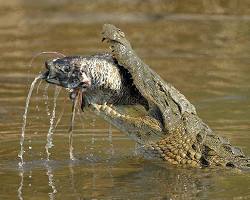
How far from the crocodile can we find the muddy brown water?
19cm

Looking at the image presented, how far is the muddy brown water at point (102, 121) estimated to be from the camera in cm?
803

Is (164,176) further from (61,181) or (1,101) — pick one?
(1,101)

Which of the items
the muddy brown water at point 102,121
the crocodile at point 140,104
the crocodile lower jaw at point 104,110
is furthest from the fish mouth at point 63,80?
the muddy brown water at point 102,121

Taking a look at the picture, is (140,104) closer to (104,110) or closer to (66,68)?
(104,110)

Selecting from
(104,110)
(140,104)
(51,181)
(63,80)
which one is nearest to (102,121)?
(51,181)

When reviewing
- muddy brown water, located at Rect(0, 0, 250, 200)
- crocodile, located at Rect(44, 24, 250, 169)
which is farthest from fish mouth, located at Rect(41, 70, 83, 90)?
muddy brown water, located at Rect(0, 0, 250, 200)

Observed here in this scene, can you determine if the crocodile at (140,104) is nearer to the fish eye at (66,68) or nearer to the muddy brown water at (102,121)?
the fish eye at (66,68)

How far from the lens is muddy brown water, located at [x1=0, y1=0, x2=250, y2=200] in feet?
26.3

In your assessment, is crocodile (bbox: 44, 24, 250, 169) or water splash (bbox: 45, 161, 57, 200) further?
water splash (bbox: 45, 161, 57, 200)

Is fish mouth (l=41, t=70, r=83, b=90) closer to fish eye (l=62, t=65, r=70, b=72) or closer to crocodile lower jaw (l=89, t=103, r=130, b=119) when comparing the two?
fish eye (l=62, t=65, r=70, b=72)

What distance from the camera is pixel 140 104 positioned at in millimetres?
7855

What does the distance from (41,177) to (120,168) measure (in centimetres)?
73

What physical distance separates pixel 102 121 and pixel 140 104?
9.90 feet

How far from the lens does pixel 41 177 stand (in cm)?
834
